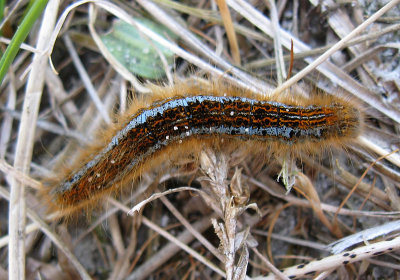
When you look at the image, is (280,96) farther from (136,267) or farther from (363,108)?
(136,267)

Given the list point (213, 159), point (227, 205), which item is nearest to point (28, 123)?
point (213, 159)

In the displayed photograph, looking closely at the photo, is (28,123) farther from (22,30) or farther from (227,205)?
(227,205)

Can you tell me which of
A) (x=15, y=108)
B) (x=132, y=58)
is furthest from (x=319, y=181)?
(x=15, y=108)

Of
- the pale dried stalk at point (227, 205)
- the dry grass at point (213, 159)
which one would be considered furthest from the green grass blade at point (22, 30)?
the pale dried stalk at point (227, 205)

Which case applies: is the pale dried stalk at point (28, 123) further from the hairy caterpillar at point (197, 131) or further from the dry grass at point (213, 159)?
the hairy caterpillar at point (197, 131)

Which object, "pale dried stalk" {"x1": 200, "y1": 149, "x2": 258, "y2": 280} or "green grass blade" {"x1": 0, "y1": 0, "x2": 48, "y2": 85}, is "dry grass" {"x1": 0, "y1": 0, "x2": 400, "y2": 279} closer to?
"pale dried stalk" {"x1": 200, "y1": 149, "x2": 258, "y2": 280}

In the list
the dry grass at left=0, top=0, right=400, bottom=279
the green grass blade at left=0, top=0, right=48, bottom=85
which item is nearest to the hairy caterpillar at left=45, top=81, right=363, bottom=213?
the dry grass at left=0, top=0, right=400, bottom=279
